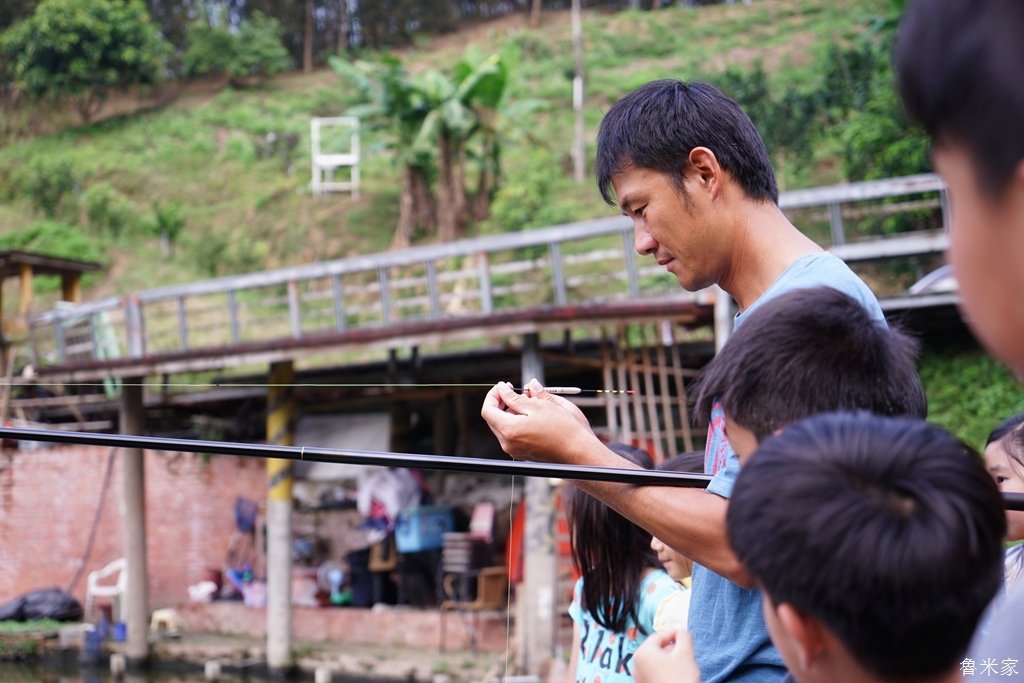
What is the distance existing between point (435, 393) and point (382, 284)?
174 centimetres

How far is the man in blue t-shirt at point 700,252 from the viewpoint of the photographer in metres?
1.68

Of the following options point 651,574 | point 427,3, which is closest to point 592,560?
point 651,574

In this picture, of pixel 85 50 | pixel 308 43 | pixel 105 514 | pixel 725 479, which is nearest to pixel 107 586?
pixel 105 514

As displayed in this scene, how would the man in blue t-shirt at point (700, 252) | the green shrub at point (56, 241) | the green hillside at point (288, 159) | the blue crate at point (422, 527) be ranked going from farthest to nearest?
the green shrub at point (56, 241) < the green hillside at point (288, 159) < the blue crate at point (422, 527) < the man in blue t-shirt at point (700, 252)

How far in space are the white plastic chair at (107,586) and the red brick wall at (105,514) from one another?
0.24 metres

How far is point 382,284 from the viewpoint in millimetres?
11008

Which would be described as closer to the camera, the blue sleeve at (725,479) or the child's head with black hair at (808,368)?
the child's head with black hair at (808,368)

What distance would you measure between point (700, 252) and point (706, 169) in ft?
0.46

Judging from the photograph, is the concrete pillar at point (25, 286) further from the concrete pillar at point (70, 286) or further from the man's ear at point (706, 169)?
the man's ear at point (706, 169)

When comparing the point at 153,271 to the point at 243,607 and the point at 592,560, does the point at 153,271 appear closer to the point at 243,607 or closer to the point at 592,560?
the point at 243,607

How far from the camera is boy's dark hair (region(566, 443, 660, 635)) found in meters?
2.59

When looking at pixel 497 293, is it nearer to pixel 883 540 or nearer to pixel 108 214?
pixel 883 540

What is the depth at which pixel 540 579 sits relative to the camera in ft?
32.0

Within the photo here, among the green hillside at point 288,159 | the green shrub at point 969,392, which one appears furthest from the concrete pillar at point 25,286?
the green shrub at point 969,392
